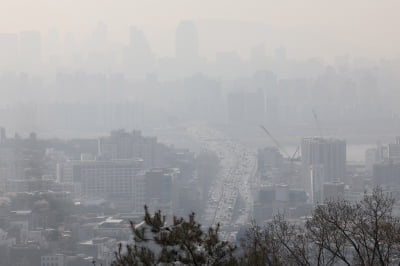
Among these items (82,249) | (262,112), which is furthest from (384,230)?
(262,112)

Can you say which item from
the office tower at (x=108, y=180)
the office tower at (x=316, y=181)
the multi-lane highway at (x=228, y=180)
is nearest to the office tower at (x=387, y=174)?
the office tower at (x=316, y=181)

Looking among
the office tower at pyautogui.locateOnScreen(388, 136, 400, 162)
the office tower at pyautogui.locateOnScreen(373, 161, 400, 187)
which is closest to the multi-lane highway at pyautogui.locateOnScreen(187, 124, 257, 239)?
the office tower at pyautogui.locateOnScreen(373, 161, 400, 187)

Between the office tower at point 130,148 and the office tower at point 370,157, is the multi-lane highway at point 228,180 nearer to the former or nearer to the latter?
the office tower at point 130,148

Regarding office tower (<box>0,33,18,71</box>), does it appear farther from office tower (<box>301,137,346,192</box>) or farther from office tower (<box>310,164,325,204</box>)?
office tower (<box>310,164,325,204</box>)

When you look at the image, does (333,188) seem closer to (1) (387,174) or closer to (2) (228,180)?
(1) (387,174)

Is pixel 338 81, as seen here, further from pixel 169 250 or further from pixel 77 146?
pixel 169 250

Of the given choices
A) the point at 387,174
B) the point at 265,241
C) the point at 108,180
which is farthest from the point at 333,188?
the point at 265,241
